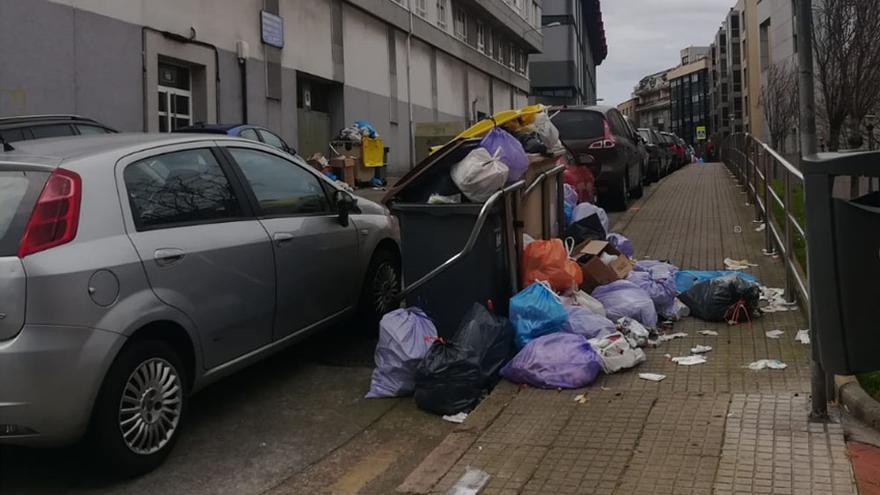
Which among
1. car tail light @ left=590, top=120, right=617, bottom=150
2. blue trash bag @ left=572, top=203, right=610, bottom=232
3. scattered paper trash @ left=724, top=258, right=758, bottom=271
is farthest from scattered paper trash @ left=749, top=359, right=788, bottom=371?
car tail light @ left=590, top=120, right=617, bottom=150

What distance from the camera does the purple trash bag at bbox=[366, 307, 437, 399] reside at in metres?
5.20

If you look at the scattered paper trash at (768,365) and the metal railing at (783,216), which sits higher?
the metal railing at (783,216)

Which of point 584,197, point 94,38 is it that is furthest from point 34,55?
point 584,197

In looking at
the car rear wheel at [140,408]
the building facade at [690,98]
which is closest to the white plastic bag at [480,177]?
the car rear wheel at [140,408]

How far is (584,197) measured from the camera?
11.6 m

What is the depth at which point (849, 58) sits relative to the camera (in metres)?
13.1

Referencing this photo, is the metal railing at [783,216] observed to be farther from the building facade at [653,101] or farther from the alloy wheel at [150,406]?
the building facade at [653,101]

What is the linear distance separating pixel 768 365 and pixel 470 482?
7.93ft

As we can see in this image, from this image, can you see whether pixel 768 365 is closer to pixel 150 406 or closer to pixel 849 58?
pixel 150 406

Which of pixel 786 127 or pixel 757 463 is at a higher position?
pixel 786 127

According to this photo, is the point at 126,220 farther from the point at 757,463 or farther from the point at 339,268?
the point at 757,463

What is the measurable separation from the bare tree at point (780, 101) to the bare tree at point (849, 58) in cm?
2144

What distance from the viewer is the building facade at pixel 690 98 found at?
406 ft

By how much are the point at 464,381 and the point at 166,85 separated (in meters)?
12.8
